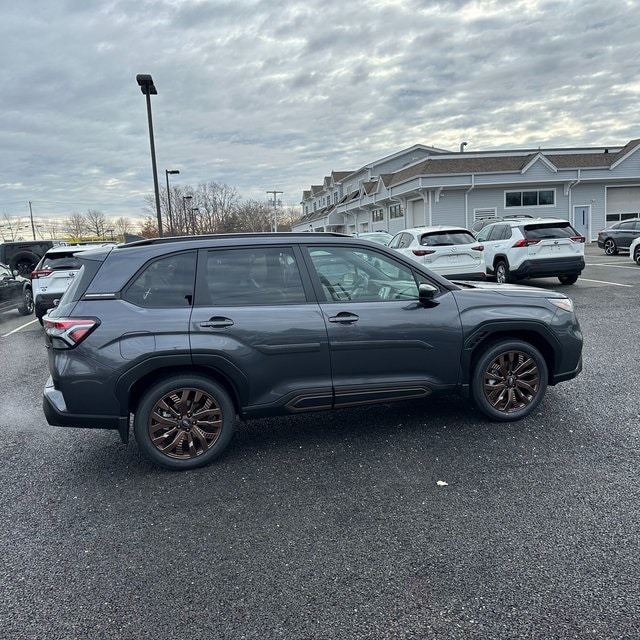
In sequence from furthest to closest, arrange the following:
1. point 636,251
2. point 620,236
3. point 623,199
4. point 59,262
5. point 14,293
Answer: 1. point 623,199
2. point 620,236
3. point 636,251
4. point 14,293
5. point 59,262

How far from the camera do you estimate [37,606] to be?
2457mm

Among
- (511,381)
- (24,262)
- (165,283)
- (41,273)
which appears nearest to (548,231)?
(511,381)

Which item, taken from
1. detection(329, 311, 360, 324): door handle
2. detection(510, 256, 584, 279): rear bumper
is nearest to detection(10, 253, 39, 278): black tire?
detection(510, 256, 584, 279): rear bumper

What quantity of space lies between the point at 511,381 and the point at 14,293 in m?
13.4

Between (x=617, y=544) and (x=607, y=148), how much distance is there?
41412 mm

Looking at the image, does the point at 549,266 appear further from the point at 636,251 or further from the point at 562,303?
the point at 562,303

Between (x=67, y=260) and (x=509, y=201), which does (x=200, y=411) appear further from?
(x=509, y=201)

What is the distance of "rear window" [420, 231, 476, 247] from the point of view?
11617 millimetres

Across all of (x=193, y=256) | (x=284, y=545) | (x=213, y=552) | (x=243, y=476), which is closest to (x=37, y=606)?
(x=213, y=552)

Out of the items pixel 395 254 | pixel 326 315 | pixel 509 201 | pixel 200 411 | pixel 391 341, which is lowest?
pixel 200 411

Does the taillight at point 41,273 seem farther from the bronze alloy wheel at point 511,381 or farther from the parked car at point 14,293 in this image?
the bronze alloy wheel at point 511,381

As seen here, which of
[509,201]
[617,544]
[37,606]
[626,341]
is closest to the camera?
[37,606]

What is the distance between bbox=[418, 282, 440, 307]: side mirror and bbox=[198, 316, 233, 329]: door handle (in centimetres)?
153

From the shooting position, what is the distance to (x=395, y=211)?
124 ft
